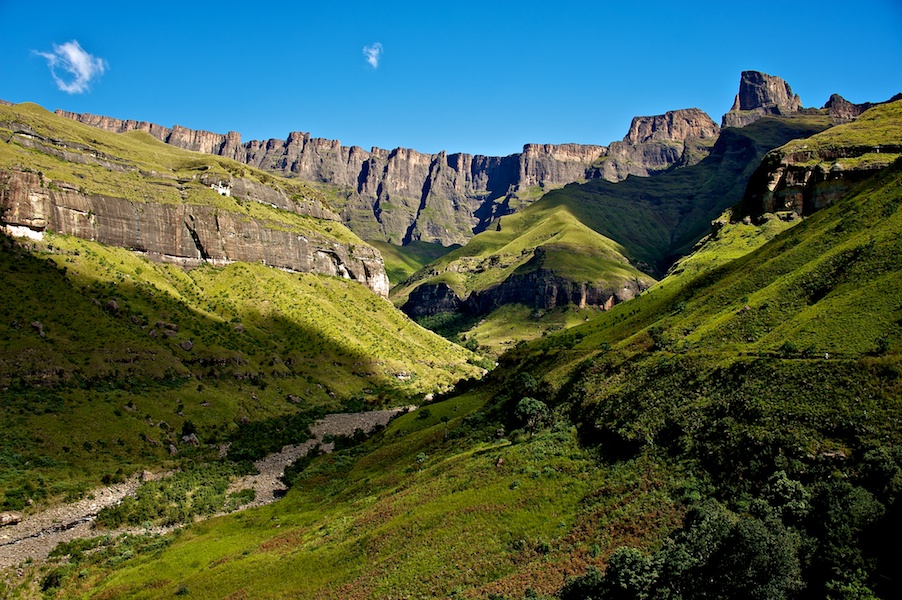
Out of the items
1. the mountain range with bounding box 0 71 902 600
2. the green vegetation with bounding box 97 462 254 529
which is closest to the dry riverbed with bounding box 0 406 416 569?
the green vegetation with bounding box 97 462 254 529

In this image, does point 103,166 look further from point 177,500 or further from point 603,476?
point 603,476

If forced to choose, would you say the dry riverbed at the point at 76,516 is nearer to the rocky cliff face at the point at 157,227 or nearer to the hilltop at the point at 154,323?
the hilltop at the point at 154,323

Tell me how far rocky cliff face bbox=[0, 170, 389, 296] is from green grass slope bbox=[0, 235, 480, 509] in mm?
4702

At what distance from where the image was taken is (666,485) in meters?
44.2

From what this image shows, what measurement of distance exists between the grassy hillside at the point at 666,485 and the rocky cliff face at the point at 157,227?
91.1 meters

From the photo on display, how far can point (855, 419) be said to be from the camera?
38938mm

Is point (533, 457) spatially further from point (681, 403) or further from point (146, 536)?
point (146, 536)

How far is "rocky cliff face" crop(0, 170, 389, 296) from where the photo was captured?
11850 cm

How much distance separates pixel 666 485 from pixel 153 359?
3768 inches

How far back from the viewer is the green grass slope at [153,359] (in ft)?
258

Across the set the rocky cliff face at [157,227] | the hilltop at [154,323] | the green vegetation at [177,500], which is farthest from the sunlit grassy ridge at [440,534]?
the rocky cliff face at [157,227]

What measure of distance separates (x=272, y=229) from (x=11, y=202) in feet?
239

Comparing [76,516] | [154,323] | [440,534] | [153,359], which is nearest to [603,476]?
[440,534]

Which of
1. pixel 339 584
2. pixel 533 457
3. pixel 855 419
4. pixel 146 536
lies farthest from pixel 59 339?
pixel 855 419
